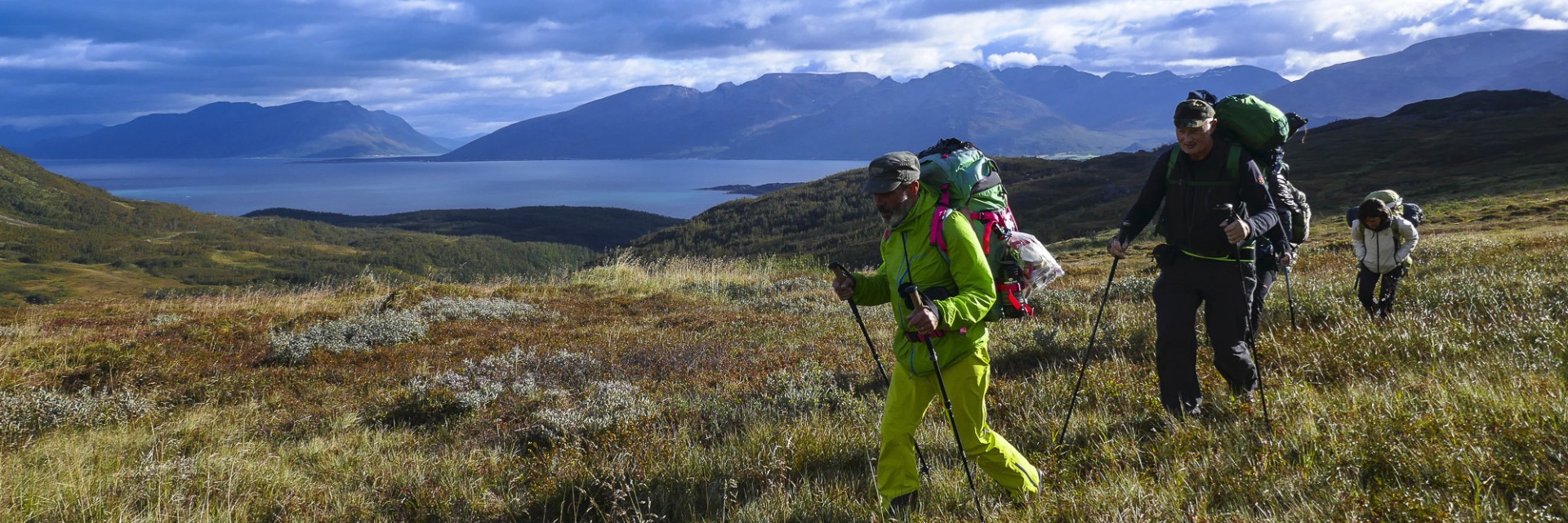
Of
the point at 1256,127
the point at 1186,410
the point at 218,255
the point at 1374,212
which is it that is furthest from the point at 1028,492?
the point at 218,255

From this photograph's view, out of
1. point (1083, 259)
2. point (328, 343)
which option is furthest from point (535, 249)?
point (328, 343)

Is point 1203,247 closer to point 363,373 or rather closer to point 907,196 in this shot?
point 907,196

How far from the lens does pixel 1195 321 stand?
432 centimetres

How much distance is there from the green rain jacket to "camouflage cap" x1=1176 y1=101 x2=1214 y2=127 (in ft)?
4.90

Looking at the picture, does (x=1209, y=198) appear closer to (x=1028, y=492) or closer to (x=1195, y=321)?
(x=1195, y=321)

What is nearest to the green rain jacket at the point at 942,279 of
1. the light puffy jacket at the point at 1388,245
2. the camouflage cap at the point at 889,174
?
the camouflage cap at the point at 889,174

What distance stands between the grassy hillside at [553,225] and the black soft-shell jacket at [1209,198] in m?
165

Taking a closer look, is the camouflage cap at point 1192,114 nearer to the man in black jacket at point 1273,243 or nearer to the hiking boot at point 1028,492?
the man in black jacket at point 1273,243

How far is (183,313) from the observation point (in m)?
14.5

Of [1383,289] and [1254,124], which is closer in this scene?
[1254,124]

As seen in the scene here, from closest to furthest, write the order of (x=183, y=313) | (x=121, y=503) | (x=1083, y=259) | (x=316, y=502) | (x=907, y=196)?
(x=907, y=196) → (x=121, y=503) → (x=316, y=502) → (x=183, y=313) → (x=1083, y=259)

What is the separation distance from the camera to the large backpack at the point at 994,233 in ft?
12.0

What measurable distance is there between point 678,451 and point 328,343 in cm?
745

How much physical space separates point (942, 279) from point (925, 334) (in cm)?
29
